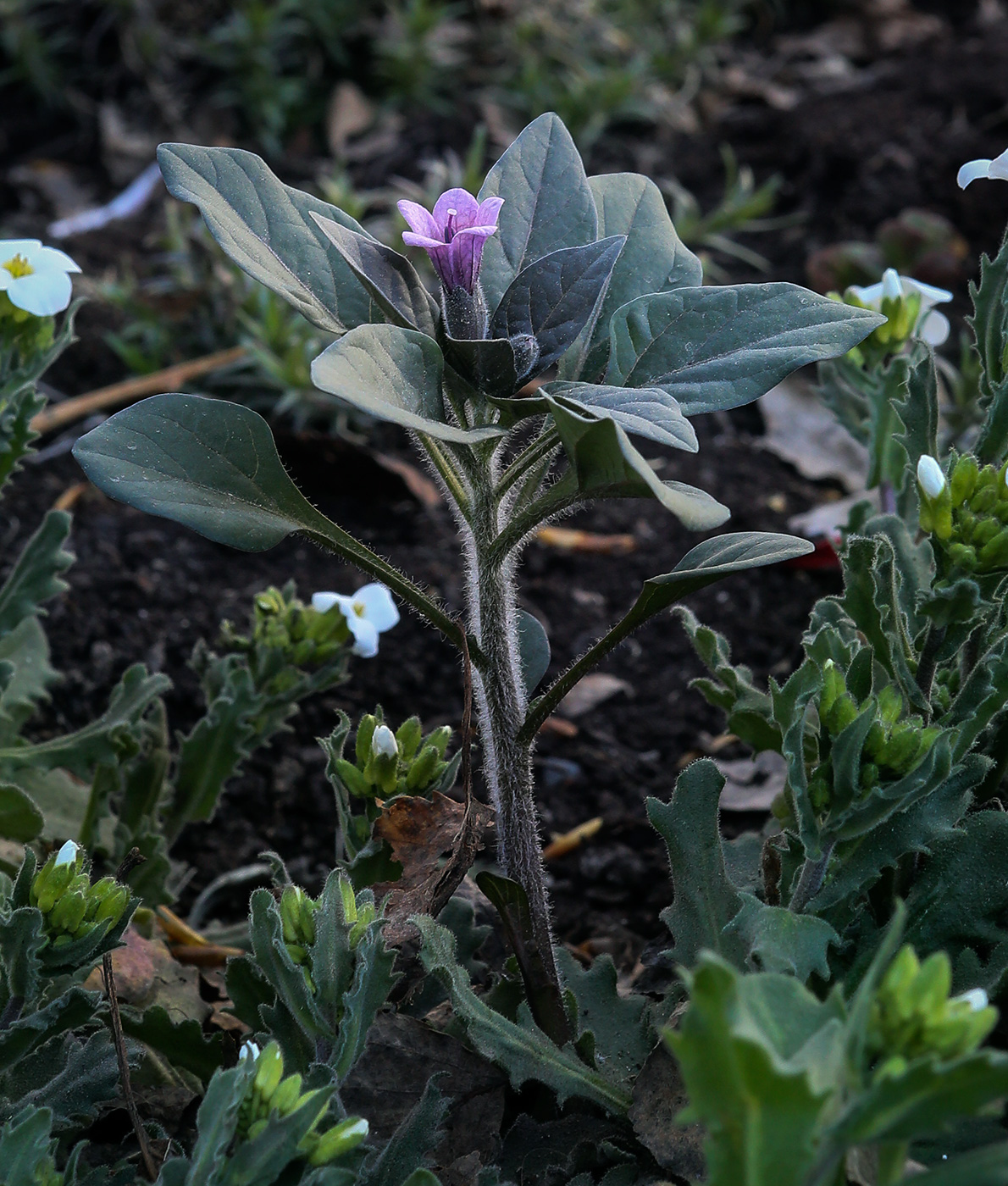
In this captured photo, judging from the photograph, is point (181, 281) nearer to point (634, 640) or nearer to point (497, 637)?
point (634, 640)

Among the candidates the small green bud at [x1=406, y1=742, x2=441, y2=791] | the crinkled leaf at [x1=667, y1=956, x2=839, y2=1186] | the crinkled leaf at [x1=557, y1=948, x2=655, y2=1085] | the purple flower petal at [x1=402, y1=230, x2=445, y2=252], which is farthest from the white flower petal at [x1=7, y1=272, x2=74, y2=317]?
the crinkled leaf at [x1=667, y1=956, x2=839, y2=1186]

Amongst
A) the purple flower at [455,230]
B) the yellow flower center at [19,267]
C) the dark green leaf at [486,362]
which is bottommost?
the yellow flower center at [19,267]

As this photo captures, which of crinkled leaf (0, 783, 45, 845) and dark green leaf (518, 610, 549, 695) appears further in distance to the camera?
crinkled leaf (0, 783, 45, 845)

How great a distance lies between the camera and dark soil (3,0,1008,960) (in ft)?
7.57

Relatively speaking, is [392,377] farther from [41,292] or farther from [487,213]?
[41,292]

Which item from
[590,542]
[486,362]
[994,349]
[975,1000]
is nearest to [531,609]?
[590,542]

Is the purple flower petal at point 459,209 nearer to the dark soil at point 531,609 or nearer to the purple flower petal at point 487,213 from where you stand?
the purple flower petal at point 487,213

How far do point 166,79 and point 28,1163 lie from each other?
4304mm

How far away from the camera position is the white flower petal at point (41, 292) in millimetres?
1686

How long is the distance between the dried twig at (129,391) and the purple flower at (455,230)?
1958mm

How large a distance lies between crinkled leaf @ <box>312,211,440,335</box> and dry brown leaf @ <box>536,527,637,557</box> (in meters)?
1.58

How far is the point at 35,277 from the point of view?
1714 millimetres

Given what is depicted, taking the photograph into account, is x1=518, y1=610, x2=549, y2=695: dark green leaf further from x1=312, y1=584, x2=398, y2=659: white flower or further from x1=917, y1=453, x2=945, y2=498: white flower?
x1=917, y1=453, x2=945, y2=498: white flower

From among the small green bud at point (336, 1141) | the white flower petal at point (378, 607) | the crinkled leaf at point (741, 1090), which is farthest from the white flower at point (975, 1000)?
the white flower petal at point (378, 607)
